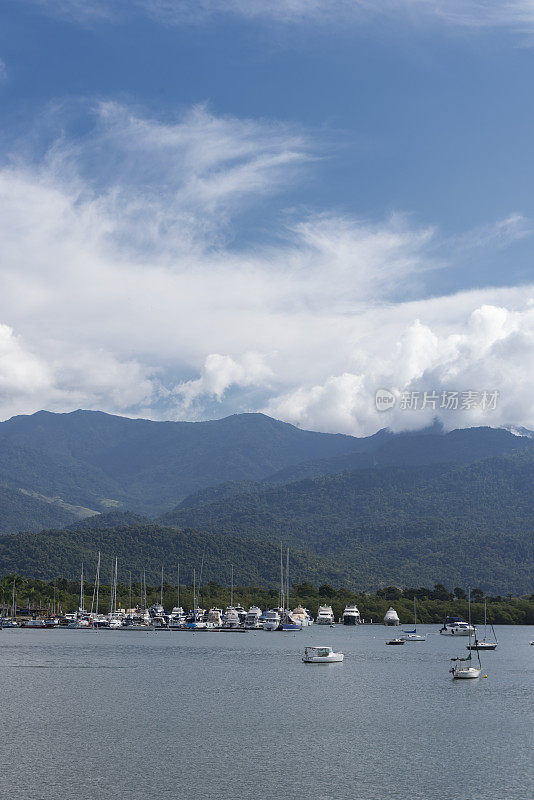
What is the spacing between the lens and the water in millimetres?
55844

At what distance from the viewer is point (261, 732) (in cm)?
7444

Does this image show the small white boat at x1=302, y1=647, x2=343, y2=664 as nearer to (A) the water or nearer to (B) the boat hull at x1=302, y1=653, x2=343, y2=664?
(B) the boat hull at x1=302, y1=653, x2=343, y2=664

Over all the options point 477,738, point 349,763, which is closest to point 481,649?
point 477,738

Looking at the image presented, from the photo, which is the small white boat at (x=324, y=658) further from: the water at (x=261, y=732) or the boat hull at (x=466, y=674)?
the boat hull at (x=466, y=674)

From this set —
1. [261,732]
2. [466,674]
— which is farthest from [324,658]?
[261,732]

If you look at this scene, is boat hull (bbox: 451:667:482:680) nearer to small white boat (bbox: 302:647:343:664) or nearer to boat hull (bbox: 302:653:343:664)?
→ boat hull (bbox: 302:653:343:664)

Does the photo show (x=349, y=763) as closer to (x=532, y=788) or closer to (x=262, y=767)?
(x=262, y=767)

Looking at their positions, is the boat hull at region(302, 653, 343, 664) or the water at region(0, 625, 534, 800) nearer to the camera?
the water at region(0, 625, 534, 800)

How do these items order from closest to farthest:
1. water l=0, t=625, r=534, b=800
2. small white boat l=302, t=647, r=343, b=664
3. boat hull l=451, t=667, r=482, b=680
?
water l=0, t=625, r=534, b=800, boat hull l=451, t=667, r=482, b=680, small white boat l=302, t=647, r=343, b=664

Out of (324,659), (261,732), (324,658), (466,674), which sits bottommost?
(466,674)

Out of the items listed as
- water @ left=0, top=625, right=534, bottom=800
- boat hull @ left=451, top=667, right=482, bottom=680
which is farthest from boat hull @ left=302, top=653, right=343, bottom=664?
boat hull @ left=451, top=667, right=482, bottom=680

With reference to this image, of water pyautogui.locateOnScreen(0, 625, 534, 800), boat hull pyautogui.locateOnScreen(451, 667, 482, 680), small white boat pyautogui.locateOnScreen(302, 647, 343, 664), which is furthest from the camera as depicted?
small white boat pyautogui.locateOnScreen(302, 647, 343, 664)

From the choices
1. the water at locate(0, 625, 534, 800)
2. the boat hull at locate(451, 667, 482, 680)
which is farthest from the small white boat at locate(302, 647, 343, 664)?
the boat hull at locate(451, 667, 482, 680)

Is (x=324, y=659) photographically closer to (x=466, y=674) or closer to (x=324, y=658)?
(x=324, y=658)
